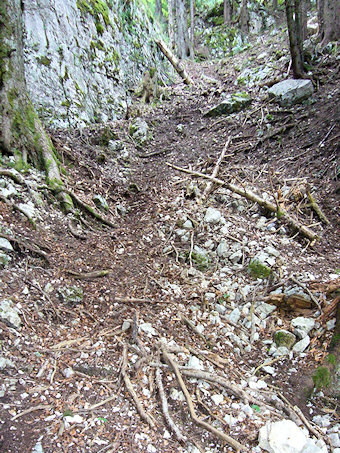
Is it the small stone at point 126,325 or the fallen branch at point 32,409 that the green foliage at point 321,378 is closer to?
the small stone at point 126,325

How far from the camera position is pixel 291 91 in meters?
7.86

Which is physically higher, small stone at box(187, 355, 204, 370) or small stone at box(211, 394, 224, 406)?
small stone at box(187, 355, 204, 370)

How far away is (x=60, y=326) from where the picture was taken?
312 centimetres

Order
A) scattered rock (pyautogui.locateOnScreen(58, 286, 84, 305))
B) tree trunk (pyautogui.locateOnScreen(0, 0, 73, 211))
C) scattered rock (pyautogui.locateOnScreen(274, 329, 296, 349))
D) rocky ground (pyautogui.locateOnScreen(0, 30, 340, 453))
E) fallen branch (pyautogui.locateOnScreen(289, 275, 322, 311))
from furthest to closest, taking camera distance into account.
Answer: tree trunk (pyautogui.locateOnScreen(0, 0, 73, 211)) < fallen branch (pyautogui.locateOnScreen(289, 275, 322, 311)) < scattered rock (pyautogui.locateOnScreen(58, 286, 84, 305)) < scattered rock (pyautogui.locateOnScreen(274, 329, 296, 349)) < rocky ground (pyautogui.locateOnScreen(0, 30, 340, 453))

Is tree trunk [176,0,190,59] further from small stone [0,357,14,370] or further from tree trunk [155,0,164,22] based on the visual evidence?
small stone [0,357,14,370]

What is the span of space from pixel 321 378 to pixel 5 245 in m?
3.50

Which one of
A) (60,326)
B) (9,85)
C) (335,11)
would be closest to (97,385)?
(60,326)

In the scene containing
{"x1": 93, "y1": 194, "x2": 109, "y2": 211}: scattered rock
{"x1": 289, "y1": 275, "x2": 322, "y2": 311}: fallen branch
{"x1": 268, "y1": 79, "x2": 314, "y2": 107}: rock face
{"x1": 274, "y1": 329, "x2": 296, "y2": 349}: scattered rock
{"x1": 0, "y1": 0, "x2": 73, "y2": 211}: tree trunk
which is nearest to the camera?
{"x1": 274, "y1": 329, "x2": 296, "y2": 349}: scattered rock

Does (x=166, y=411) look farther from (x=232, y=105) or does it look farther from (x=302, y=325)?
(x=232, y=105)

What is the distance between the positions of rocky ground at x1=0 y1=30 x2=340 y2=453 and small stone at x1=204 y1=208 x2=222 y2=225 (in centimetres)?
2

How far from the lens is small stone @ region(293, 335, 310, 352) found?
3.19m

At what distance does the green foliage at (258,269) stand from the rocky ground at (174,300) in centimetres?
2

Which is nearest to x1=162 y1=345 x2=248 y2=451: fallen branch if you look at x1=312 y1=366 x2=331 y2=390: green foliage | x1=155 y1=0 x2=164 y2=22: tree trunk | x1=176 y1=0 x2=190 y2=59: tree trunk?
x1=312 y1=366 x2=331 y2=390: green foliage

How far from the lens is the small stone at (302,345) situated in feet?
10.5
